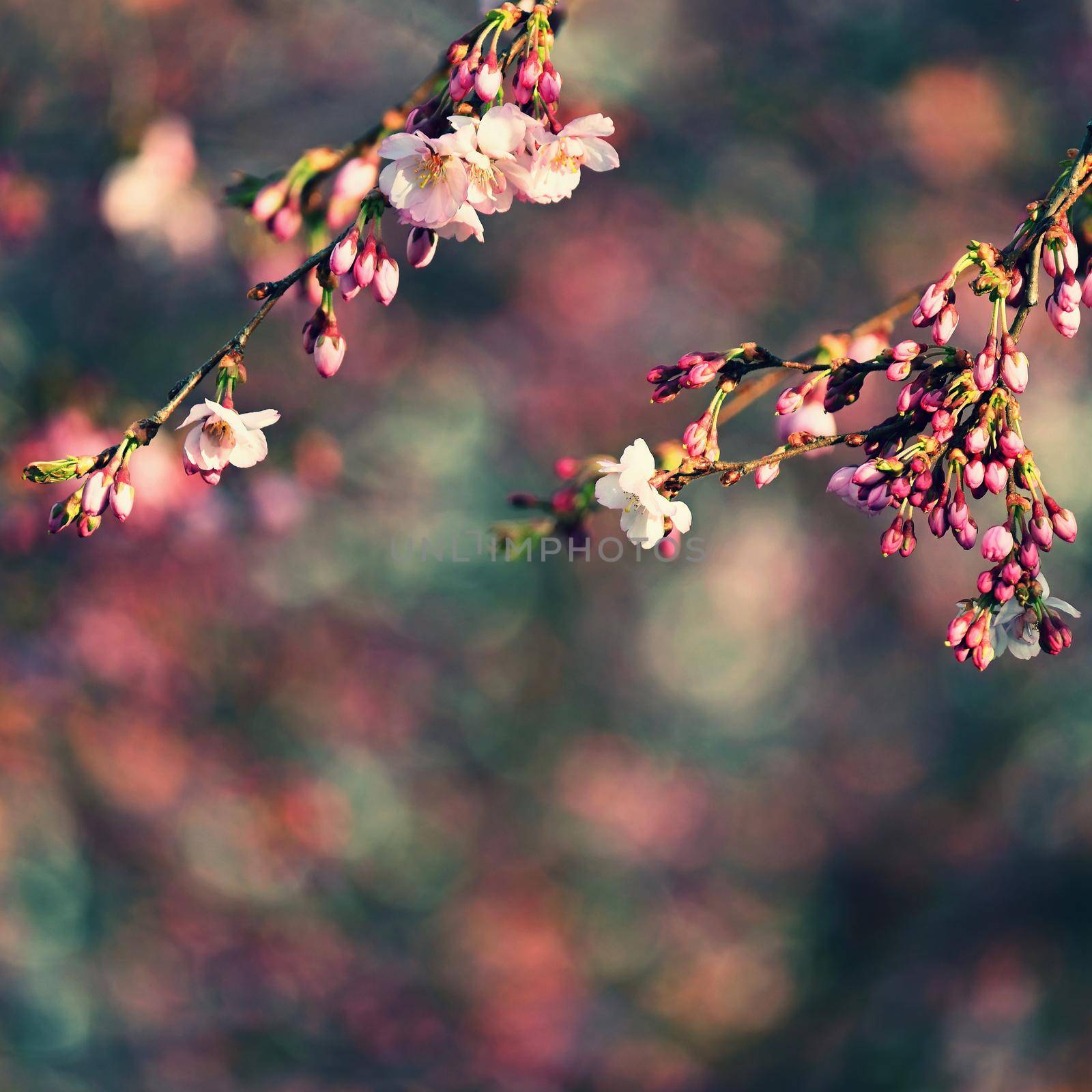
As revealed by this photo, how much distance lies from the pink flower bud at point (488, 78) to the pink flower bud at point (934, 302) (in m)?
0.31

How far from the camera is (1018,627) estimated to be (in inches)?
27.8

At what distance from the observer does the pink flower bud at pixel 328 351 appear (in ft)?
2.28

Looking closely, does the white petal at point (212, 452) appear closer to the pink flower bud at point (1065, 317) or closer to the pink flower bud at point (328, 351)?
the pink flower bud at point (328, 351)

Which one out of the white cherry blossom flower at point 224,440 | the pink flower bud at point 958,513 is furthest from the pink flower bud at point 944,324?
the white cherry blossom flower at point 224,440

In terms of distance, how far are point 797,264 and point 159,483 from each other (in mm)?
1055

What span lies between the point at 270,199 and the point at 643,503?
1.52 feet

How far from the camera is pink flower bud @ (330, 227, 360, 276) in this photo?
646 millimetres

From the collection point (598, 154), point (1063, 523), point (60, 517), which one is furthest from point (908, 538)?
point (60, 517)

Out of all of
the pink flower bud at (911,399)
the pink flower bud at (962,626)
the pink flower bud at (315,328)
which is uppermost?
the pink flower bud at (315,328)

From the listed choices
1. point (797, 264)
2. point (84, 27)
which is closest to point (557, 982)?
point (797, 264)

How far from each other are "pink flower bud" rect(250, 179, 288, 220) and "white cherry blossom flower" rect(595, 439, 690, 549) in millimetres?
406

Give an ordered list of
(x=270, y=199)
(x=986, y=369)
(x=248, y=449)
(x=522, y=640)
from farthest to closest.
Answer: (x=522, y=640) < (x=270, y=199) < (x=248, y=449) < (x=986, y=369)

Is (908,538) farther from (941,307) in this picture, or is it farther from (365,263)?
(365,263)

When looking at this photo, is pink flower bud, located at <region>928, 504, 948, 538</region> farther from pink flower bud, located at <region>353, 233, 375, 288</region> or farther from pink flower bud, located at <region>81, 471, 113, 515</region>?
pink flower bud, located at <region>81, 471, 113, 515</region>
